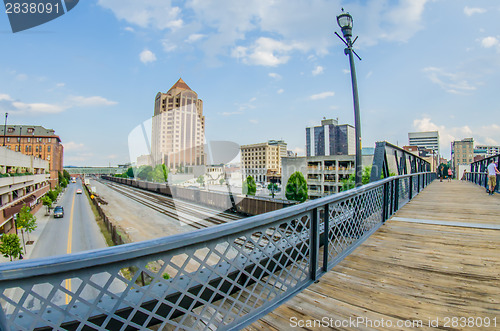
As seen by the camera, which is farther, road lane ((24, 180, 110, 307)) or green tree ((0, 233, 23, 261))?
road lane ((24, 180, 110, 307))

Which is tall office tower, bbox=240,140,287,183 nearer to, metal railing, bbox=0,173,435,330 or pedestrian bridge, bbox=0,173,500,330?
pedestrian bridge, bbox=0,173,500,330

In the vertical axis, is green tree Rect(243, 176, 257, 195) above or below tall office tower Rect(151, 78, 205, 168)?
below

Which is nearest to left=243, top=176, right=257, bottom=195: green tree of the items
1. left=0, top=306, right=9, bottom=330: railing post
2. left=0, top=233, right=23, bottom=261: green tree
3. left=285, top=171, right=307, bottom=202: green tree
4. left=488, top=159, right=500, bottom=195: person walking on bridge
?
left=285, top=171, right=307, bottom=202: green tree

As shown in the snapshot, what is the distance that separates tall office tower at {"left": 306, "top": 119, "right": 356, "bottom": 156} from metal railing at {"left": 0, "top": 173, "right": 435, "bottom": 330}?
113 m

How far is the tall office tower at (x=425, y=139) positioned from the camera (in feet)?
510

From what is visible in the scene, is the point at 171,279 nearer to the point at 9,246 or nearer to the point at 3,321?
the point at 3,321

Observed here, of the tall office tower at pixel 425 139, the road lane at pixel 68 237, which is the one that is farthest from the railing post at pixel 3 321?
the tall office tower at pixel 425 139

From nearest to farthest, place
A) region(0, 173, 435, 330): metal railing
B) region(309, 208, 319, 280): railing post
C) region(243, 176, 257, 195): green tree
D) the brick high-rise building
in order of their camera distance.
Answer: region(0, 173, 435, 330): metal railing → region(309, 208, 319, 280): railing post → region(243, 176, 257, 195): green tree → the brick high-rise building

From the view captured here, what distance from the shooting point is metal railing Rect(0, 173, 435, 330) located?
995 mm

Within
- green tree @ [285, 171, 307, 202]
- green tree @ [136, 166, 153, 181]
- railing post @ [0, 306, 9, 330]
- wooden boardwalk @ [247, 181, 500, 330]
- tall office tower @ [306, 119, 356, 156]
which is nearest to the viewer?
railing post @ [0, 306, 9, 330]

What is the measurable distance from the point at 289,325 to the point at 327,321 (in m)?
0.32

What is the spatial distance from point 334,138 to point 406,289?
393 ft

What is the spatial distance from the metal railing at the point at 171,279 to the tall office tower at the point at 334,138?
372 feet

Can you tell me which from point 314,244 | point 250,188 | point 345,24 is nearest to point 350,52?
point 345,24
